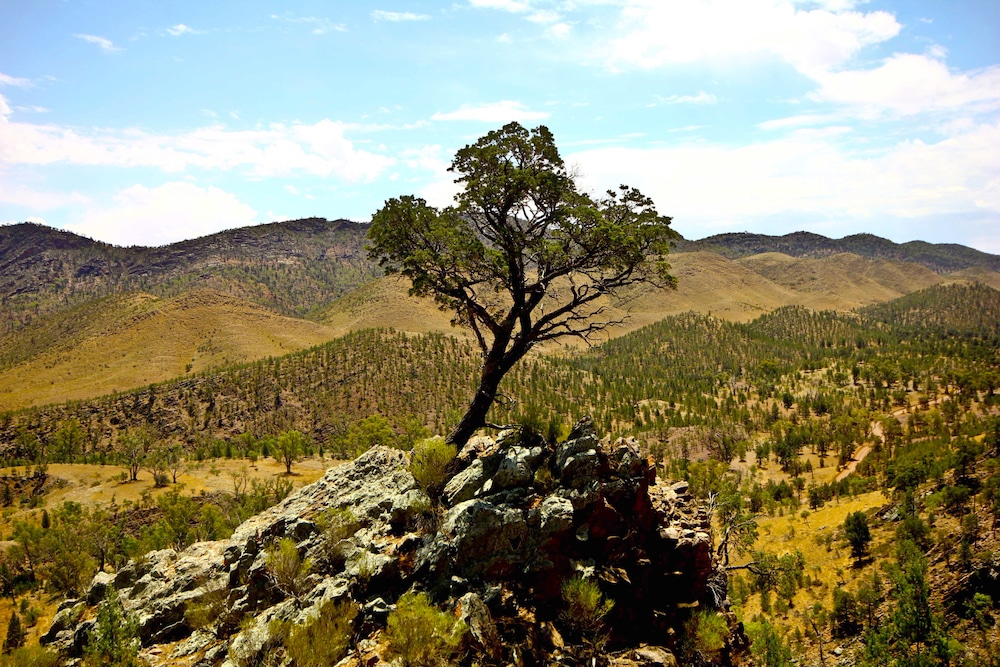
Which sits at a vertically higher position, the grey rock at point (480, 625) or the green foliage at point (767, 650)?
the grey rock at point (480, 625)

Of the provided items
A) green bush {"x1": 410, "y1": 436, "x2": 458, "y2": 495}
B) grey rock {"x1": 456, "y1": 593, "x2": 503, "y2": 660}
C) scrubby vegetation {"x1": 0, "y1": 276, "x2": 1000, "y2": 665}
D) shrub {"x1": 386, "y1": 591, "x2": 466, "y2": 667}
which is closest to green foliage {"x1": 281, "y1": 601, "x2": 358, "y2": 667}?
scrubby vegetation {"x1": 0, "y1": 276, "x2": 1000, "y2": 665}

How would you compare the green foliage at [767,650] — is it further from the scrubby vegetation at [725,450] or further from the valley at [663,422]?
the valley at [663,422]

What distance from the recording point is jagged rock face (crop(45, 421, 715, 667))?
12.6 metres

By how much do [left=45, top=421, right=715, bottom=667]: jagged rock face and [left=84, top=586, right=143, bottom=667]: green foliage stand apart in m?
0.88

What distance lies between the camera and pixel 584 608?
12375mm

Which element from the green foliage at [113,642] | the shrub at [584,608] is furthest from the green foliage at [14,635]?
the shrub at [584,608]

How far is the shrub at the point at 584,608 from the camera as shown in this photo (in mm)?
12328

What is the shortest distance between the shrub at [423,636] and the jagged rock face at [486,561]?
0.51m

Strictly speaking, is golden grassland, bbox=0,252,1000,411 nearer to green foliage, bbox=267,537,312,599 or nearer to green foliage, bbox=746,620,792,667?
green foliage, bbox=746,620,792,667

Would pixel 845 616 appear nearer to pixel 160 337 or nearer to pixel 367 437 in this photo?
pixel 367 437

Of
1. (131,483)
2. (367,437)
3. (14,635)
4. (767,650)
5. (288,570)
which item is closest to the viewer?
(288,570)

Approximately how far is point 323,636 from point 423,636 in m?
2.37

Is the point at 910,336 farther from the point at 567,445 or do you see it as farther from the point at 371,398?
the point at 567,445

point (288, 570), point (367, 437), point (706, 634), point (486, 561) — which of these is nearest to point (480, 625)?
point (486, 561)
